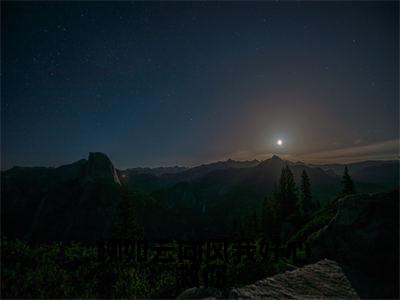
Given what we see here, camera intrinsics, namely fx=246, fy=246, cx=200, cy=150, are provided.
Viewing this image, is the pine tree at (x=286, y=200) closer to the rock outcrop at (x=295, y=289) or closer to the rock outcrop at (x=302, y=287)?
the rock outcrop at (x=302, y=287)

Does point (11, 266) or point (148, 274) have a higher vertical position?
point (11, 266)

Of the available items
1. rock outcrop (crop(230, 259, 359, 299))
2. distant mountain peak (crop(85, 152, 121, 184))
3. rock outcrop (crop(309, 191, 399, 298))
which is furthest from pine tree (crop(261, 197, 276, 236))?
distant mountain peak (crop(85, 152, 121, 184))

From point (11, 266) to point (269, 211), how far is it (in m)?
44.3

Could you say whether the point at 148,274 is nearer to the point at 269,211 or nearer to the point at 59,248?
the point at 59,248

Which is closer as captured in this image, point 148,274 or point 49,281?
point 49,281

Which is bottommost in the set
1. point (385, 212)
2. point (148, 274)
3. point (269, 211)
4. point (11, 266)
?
point (269, 211)

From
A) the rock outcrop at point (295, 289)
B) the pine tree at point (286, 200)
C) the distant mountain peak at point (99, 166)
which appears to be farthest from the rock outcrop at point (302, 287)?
the distant mountain peak at point (99, 166)

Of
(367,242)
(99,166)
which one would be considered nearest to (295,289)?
(367,242)

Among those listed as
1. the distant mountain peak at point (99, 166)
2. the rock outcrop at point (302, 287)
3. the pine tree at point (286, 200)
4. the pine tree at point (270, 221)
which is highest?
the distant mountain peak at point (99, 166)

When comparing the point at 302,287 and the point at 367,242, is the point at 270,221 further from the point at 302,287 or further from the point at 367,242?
the point at 302,287

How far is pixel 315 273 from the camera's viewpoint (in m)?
6.47

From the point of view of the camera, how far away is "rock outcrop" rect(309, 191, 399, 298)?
6918 mm

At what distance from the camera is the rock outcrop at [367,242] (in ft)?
22.7

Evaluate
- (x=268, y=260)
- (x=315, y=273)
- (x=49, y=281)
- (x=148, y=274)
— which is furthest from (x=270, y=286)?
(x=49, y=281)
